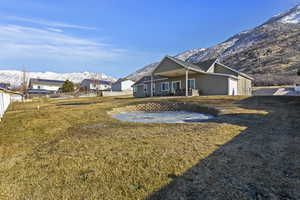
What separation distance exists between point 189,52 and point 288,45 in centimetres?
9972

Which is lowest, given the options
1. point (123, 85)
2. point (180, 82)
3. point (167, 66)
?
point (180, 82)

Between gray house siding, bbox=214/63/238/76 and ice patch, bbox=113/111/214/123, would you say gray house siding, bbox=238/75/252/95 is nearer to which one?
gray house siding, bbox=214/63/238/76

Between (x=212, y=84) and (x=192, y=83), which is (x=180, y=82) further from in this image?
(x=212, y=84)

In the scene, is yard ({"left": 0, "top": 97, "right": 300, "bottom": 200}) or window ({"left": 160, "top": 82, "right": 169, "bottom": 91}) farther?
window ({"left": 160, "top": 82, "right": 169, "bottom": 91})

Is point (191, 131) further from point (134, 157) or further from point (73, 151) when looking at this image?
point (73, 151)

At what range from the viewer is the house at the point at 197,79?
18484mm

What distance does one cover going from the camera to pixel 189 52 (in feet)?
500

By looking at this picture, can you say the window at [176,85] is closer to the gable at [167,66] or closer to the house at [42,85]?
the gable at [167,66]

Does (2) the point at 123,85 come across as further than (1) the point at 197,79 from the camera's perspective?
Yes

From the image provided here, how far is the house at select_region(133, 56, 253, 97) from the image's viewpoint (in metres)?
18.5

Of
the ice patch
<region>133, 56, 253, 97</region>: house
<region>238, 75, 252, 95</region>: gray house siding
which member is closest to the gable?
<region>133, 56, 253, 97</region>: house

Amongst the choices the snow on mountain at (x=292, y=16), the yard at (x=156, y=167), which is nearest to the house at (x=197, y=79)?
the yard at (x=156, y=167)

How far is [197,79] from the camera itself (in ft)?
67.7

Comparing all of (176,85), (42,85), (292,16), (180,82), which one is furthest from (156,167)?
(292,16)
